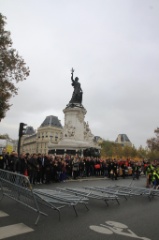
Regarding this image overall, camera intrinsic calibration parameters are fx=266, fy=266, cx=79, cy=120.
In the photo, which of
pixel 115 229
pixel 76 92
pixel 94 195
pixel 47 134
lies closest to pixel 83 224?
pixel 115 229

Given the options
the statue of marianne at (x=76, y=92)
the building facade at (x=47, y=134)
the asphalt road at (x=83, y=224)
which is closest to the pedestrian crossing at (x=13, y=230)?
the asphalt road at (x=83, y=224)

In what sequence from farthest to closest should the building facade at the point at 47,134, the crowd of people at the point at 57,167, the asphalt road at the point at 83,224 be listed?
1. the building facade at the point at 47,134
2. the crowd of people at the point at 57,167
3. the asphalt road at the point at 83,224

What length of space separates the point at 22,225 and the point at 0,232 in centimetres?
68

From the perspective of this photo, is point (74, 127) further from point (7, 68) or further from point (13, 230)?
point (13, 230)

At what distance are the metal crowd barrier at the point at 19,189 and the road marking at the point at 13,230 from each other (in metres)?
0.36

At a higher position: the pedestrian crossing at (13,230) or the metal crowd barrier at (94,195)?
the metal crowd barrier at (94,195)

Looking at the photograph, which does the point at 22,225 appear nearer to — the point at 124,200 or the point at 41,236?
the point at 41,236

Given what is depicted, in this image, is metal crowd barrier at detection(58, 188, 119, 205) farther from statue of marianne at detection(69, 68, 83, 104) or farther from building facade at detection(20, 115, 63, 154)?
building facade at detection(20, 115, 63, 154)

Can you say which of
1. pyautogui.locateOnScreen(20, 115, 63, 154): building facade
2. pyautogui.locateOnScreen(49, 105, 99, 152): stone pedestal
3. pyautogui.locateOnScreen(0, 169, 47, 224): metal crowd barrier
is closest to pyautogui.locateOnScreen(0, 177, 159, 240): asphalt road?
pyautogui.locateOnScreen(0, 169, 47, 224): metal crowd barrier

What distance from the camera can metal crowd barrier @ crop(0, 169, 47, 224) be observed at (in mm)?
6601

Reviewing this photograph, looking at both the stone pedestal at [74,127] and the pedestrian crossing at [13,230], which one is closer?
the pedestrian crossing at [13,230]

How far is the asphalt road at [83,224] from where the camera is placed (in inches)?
215

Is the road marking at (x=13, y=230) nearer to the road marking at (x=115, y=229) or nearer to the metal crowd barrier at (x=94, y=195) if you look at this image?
the road marking at (x=115, y=229)

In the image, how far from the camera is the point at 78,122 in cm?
3672
